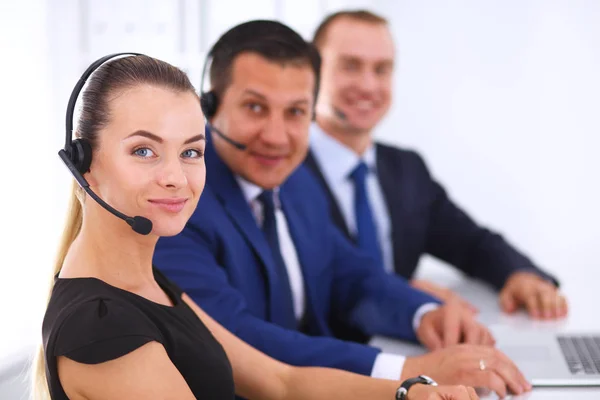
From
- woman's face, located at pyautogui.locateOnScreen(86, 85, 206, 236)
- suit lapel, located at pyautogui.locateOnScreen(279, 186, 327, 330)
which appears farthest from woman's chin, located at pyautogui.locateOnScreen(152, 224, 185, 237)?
suit lapel, located at pyautogui.locateOnScreen(279, 186, 327, 330)

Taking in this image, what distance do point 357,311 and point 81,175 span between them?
1064 millimetres

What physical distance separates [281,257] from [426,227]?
98cm

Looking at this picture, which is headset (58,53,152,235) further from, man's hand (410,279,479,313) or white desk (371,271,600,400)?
man's hand (410,279,479,313)

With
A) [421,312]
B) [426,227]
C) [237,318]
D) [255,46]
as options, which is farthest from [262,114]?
[426,227]

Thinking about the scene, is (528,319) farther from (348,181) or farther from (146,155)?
(146,155)

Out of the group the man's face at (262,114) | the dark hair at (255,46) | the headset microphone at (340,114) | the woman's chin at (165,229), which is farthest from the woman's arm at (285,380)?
the headset microphone at (340,114)

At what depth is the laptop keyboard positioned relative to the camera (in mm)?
1484

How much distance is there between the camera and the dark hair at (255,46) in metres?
1.64

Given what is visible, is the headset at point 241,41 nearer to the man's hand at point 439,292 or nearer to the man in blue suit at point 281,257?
the man in blue suit at point 281,257

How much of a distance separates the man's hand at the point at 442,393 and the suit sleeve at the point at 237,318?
0.25 metres

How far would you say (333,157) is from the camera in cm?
236

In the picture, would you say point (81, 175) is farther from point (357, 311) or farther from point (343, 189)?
point (343, 189)

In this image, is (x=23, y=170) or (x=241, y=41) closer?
(x=241, y=41)

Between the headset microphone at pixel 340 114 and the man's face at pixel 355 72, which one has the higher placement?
the man's face at pixel 355 72
